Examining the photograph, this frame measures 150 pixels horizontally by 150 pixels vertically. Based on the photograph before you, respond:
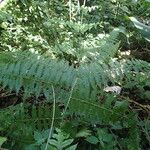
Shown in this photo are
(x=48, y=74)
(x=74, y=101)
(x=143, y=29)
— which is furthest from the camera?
(x=143, y=29)

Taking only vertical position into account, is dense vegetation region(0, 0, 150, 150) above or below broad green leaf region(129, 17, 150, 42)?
below

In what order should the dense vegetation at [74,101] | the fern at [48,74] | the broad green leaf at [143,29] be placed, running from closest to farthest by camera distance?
the dense vegetation at [74,101], the fern at [48,74], the broad green leaf at [143,29]

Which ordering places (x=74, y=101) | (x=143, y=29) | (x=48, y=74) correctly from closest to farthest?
1. (x=74, y=101)
2. (x=48, y=74)
3. (x=143, y=29)

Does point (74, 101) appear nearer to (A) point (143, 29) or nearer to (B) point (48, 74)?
(B) point (48, 74)

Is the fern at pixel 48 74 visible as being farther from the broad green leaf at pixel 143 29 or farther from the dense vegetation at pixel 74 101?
the broad green leaf at pixel 143 29

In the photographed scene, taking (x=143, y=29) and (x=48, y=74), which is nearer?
(x=48, y=74)

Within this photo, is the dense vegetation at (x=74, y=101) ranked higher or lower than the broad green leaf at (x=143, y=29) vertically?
lower

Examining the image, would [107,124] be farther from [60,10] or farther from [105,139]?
[60,10]

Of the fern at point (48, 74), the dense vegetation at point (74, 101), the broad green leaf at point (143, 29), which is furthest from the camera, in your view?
the broad green leaf at point (143, 29)

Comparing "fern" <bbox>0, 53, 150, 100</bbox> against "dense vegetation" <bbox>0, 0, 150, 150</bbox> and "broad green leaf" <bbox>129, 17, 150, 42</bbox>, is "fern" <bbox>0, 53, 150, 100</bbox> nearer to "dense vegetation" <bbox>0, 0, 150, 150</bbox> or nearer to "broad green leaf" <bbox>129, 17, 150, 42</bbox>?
"dense vegetation" <bbox>0, 0, 150, 150</bbox>

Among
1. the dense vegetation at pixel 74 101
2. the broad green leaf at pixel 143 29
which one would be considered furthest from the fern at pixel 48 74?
the broad green leaf at pixel 143 29

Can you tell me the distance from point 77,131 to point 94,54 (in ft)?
2.92

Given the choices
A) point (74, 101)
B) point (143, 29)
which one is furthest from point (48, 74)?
point (143, 29)

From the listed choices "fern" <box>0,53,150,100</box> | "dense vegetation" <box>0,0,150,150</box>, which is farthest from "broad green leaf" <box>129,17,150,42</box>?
"fern" <box>0,53,150,100</box>
